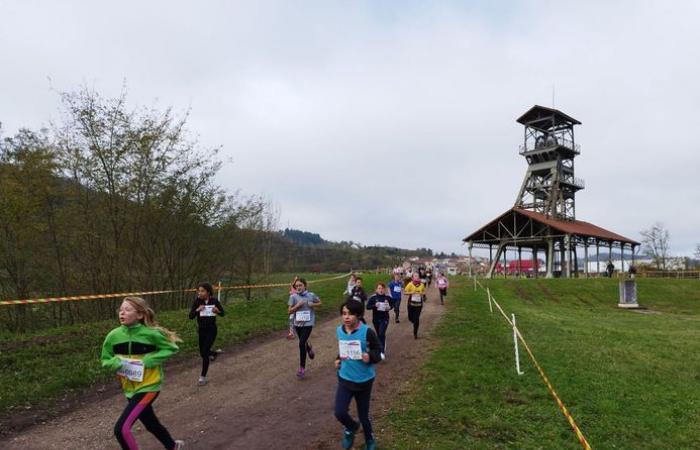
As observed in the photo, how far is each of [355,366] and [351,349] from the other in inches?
8.0

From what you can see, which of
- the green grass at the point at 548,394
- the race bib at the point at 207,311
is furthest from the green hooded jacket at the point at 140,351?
the race bib at the point at 207,311

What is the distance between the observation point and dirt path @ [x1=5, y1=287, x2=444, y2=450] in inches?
236

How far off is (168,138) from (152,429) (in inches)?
588

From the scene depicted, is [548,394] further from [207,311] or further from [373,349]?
[207,311]

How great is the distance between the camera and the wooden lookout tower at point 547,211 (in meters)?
46.3

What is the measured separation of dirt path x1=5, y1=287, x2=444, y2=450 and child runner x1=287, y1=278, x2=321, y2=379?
49cm

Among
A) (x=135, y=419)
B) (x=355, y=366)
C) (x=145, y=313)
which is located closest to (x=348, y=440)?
(x=355, y=366)

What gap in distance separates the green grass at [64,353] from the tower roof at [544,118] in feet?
148

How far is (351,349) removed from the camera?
18.0ft

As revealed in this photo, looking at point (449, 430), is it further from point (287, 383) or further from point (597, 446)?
point (287, 383)

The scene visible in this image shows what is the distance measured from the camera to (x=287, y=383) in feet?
28.9

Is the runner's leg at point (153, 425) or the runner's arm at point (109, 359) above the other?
the runner's arm at point (109, 359)

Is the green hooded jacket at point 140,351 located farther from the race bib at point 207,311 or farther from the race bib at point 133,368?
the race bib at point 207,311

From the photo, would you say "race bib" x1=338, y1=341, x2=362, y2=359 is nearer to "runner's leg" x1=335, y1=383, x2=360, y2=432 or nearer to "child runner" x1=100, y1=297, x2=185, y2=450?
"runner's leg" x1=335, y1=383, x2=360, y2=432
